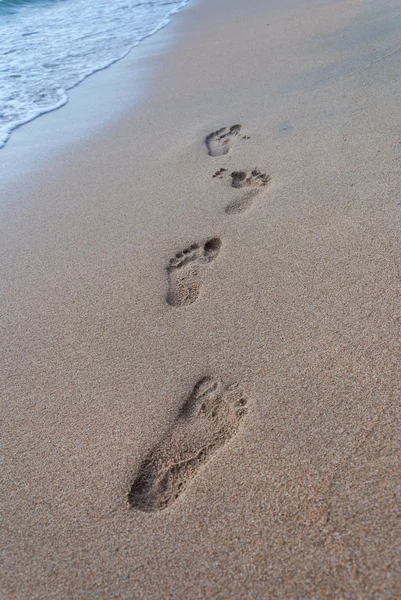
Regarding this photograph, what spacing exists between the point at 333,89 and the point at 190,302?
2.42 m

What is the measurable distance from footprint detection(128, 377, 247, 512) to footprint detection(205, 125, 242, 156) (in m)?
1.98

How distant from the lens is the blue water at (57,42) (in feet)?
17.0

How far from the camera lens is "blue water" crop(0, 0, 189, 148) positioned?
5.18 m

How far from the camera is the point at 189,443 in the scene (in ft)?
5.57

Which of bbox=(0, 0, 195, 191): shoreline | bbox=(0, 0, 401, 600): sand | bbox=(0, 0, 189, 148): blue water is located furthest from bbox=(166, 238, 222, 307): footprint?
bbox=(0, 0, 189, 148): blue water

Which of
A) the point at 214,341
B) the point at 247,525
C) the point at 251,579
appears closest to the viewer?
the point at 251,579

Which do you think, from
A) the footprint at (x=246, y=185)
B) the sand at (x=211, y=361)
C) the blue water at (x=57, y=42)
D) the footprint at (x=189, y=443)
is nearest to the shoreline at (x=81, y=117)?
the blue water at (x=57, y=42)

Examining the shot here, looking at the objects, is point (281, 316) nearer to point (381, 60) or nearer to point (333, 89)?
point (333, 89)

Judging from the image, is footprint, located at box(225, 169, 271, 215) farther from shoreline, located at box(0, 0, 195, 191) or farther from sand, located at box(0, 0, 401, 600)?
shoreline, located at box(0, 0, 195, 191)

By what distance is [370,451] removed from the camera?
1.53 metres

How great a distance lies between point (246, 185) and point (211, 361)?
4.55ft

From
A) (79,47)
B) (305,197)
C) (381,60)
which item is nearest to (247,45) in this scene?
(381,60)

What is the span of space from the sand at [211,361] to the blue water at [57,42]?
1.72 m

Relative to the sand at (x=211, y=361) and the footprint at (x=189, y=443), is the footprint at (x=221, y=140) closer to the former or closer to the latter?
the sand at (x=211, y=361)
